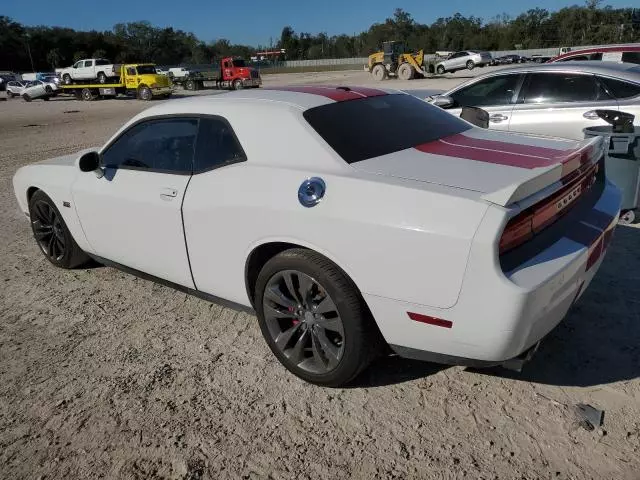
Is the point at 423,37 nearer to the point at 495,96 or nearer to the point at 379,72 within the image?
the point at 379,72

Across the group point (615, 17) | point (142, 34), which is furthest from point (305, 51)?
point (615, 17)

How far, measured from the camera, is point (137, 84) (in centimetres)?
3105

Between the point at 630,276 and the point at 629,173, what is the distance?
4.81 feet

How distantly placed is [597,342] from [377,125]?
183 centimetres

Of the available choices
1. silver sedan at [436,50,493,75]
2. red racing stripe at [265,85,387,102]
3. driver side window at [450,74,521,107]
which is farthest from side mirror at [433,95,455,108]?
silver sedan at [436,50,493,75]

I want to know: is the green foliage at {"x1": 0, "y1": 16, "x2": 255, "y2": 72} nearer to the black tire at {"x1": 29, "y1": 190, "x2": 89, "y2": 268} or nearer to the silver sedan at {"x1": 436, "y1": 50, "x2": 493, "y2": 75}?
the silver sedan at {"x1": 436, "y1": 50, "x2": 493, "y2": 75}

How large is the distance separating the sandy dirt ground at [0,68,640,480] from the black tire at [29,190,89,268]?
28.3 inches

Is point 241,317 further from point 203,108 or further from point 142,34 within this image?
point 142,34

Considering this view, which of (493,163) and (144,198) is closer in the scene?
(493,163)

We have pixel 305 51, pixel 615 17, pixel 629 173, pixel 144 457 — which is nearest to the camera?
pixel 144 457

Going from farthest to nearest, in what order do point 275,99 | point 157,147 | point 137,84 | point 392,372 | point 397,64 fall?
point 397,64
point 137,84
point 157,147
point 275,99
point 392,372

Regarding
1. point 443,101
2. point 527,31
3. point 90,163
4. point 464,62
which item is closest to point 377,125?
point 90,163

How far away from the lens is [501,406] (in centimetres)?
260

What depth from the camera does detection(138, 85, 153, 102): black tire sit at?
30.8 m
